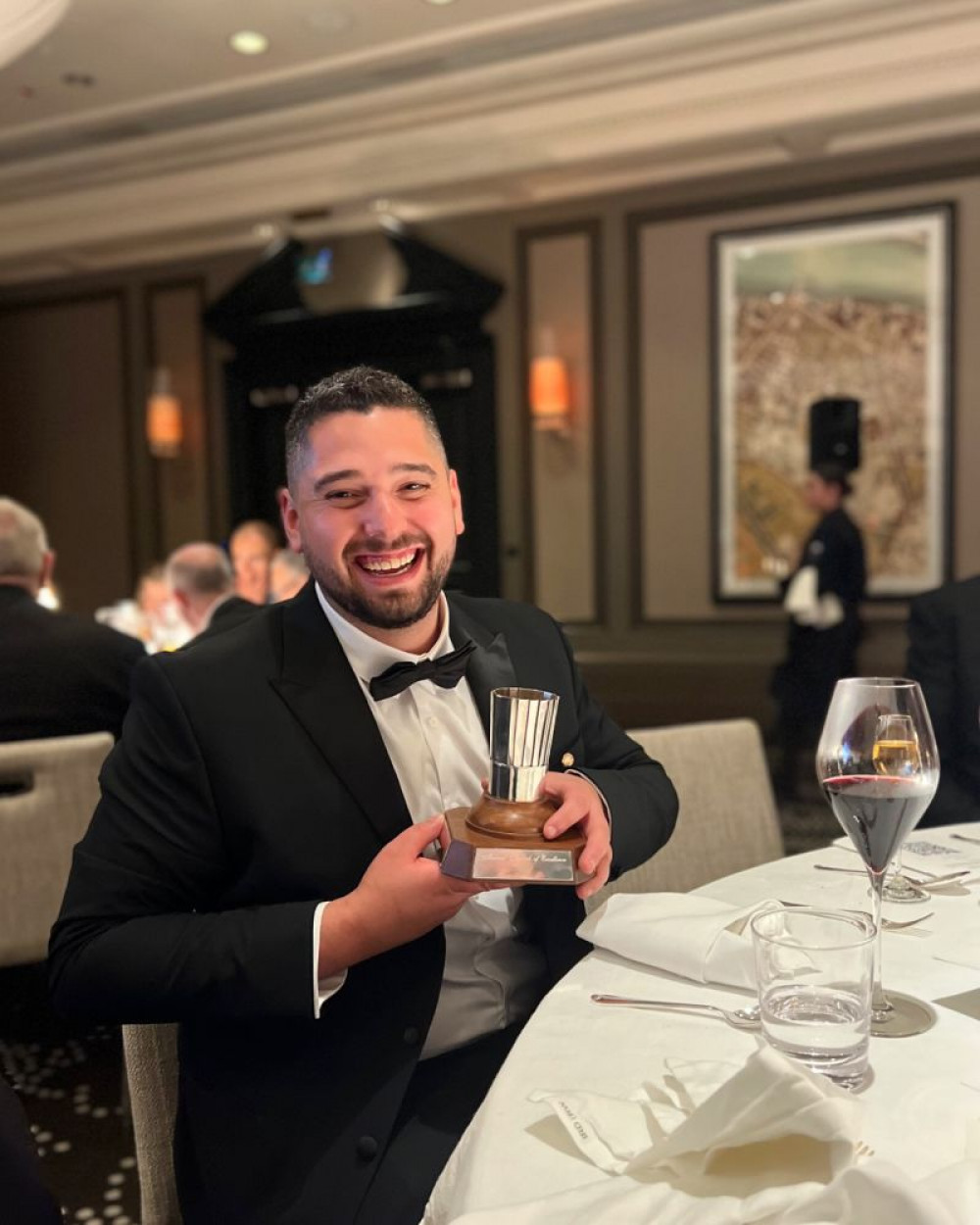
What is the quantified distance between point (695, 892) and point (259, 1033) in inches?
20.0

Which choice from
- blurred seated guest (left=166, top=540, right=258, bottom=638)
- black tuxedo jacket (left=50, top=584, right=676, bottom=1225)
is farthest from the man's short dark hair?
blurred seated guest (left=166, top=540, right=258, bottom=638)

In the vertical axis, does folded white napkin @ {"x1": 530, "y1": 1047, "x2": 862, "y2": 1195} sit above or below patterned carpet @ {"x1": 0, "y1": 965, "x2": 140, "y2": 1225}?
above

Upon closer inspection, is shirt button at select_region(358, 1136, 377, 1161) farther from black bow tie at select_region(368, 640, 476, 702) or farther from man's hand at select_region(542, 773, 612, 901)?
black bow tie at select_region(368, 640, 476, 702)

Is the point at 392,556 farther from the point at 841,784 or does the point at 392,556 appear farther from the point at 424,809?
the point at 841,784

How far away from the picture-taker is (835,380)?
218 inches

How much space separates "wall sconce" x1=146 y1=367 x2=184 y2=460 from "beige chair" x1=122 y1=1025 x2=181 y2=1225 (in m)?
6.42

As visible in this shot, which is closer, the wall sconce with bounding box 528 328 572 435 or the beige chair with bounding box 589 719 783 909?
the beige chair with bounding box 589 719 783 909

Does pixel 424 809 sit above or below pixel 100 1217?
above

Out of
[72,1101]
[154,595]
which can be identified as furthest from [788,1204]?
[154,595]

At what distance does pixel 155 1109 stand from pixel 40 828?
1.21 metres

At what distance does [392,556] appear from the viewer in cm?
133

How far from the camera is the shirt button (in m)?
1.13

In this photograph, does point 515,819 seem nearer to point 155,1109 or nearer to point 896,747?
point 896,747

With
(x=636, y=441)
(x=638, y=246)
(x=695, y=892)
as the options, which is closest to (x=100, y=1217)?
(x=695, y=892)
